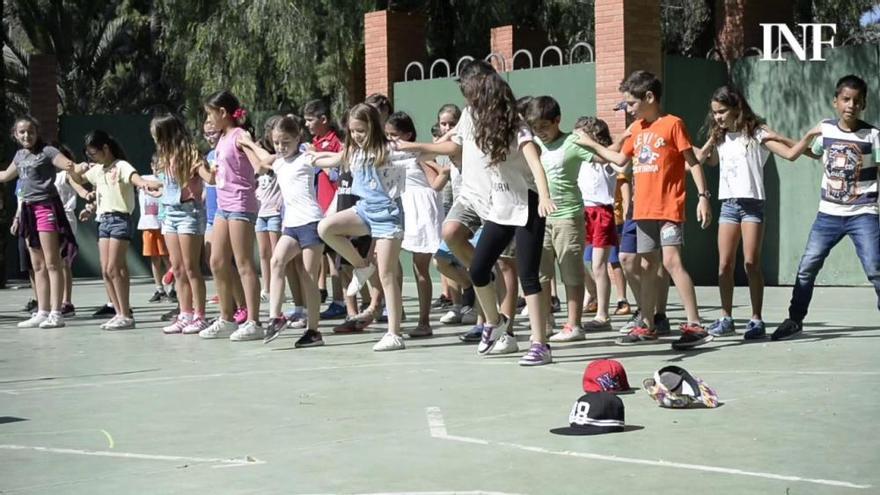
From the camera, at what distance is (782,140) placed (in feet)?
35.0

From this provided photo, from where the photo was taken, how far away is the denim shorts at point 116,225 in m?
12.9

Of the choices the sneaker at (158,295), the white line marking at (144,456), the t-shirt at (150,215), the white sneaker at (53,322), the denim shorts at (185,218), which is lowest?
the sneaker at (158,295)

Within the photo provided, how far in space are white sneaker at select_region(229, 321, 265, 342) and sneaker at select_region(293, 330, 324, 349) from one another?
0.66 metres

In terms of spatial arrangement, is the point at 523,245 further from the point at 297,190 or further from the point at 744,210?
the point at 297,190

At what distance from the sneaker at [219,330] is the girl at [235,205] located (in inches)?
4.8

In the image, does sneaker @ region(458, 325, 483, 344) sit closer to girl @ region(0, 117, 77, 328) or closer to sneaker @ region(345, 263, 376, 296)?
sneaker @ region(345, 263, 376, 296)

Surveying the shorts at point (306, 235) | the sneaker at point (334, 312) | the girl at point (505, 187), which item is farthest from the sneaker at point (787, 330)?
the sneaker at point (334, 312)

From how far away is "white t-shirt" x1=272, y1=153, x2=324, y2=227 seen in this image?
11.1m

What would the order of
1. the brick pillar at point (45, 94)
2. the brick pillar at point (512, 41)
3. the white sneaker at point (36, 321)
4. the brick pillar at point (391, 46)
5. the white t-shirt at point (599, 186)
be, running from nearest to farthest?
the white t-shirt at point (599, 186)
the white sneaker at point (36, 321)
the brick pillar at point (391, 46)
the brick pillar at point (512, 41)
the brick pillar at point (45, 94)

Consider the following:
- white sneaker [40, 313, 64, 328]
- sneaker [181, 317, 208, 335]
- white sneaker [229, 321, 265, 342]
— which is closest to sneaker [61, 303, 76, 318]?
white sneaker [40, 313, 64, 328]

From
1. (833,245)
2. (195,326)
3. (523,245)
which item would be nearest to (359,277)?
(195,326)

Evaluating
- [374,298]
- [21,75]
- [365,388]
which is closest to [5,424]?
[365,388]

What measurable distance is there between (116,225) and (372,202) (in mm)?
3299

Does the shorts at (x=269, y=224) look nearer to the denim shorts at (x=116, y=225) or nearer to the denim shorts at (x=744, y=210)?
the denim shorts at (x=116, y=225)
